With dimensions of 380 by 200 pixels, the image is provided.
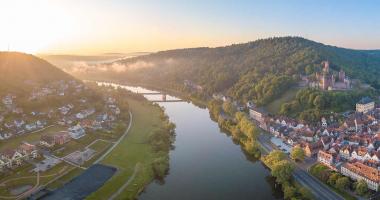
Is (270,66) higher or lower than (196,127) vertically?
higher

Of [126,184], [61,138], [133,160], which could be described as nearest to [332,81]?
[133,160]

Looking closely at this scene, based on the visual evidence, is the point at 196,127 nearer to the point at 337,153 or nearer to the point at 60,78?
the point at 337,153

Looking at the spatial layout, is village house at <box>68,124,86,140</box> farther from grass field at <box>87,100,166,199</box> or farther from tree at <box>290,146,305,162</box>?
tree at <box>290,146,305,162</box>

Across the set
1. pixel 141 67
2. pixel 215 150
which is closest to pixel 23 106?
pixel 215 150

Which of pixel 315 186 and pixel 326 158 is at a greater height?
pixel 326 158

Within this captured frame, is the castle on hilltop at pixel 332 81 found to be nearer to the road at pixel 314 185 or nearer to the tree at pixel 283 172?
the road at pixel 314 185

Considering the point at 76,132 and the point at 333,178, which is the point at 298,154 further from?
the point at 76,132

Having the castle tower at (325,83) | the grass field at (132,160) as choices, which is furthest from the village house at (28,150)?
the castle tower at (325,83)
